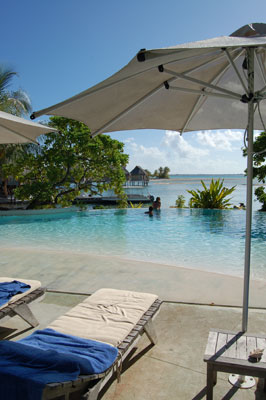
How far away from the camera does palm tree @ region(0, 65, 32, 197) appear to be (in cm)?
2003

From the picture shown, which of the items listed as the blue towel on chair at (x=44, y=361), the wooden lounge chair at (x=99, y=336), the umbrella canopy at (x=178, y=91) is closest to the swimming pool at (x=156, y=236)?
the umbrella canopy at (x=178, y=91)

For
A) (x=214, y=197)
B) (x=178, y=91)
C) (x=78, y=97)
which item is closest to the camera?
(x=78, y=97)

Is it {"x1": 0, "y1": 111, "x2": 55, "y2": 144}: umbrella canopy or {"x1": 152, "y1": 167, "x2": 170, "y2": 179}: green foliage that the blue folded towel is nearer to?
{"x1": 0, "y1": 111, "x2": 55, "y2": 144}: umbrella canopy

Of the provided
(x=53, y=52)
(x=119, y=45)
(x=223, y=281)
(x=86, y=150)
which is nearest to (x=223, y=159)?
(x=86, y=150)

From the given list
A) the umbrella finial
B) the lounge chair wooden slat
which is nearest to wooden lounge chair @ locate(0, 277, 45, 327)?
the lounge chair wooden slat

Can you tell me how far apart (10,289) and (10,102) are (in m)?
19.8

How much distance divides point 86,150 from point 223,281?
14.5 m

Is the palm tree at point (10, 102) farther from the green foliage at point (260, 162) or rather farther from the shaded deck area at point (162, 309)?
the shaded deck area at point (162, 309)

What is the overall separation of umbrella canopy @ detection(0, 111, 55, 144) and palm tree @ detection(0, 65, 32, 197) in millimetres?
17028

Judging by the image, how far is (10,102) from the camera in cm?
2112

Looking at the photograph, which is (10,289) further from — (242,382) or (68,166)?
(68,166)

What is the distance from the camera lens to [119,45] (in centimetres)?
912

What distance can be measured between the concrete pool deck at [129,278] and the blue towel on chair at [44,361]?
214 centimetres

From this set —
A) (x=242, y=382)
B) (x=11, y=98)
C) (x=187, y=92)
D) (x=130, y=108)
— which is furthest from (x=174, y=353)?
(x=11, y=98)
